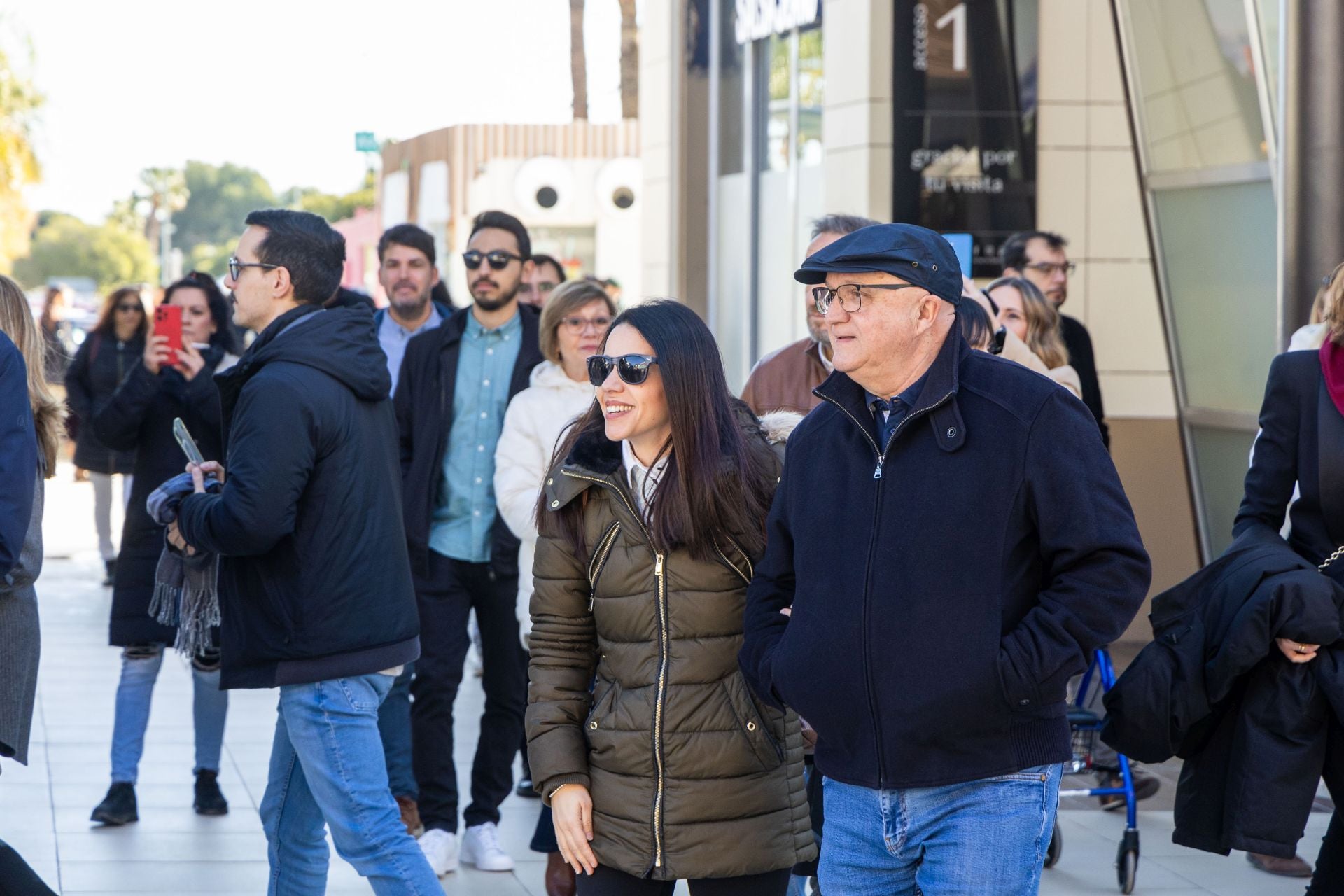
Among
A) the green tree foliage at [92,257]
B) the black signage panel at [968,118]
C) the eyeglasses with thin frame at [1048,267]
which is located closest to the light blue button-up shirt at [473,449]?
the eyeglasses with thin frame at [1048,267]

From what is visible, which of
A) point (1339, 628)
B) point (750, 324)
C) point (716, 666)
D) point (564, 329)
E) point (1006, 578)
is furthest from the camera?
point (750, 324)

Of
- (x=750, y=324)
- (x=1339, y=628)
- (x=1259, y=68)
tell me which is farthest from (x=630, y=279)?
(x=1339, y=628)

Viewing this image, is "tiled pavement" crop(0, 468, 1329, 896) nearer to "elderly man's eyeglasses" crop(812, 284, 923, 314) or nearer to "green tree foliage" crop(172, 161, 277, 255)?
"elderly man's eyeglasses" crop(812, 284, 923, 314)

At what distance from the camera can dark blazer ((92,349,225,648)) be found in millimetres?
6711

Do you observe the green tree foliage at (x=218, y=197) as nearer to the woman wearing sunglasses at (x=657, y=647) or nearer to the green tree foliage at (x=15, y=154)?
the green tree foliage at (x=15, y=154)

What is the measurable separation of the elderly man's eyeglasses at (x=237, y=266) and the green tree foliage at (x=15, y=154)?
117 feet

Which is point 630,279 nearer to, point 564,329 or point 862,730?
point 564,329

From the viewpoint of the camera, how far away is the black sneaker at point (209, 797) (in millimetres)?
6832

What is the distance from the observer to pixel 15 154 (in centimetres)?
3847

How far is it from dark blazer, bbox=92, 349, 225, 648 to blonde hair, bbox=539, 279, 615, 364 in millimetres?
1427

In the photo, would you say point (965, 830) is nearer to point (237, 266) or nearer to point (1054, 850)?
point (237, 266)

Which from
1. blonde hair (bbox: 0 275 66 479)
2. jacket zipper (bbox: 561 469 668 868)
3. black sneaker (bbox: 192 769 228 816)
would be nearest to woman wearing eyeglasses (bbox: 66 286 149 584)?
black sneaker (bbox: 192 769 228 816)

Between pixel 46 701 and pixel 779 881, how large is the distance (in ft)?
21.4

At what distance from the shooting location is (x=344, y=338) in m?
4.57
